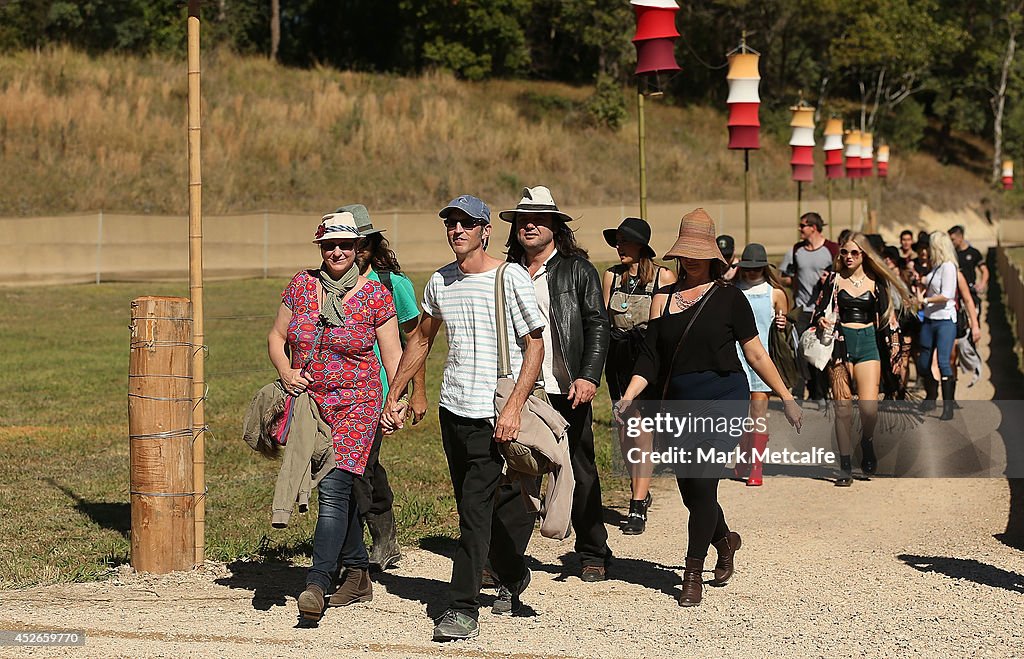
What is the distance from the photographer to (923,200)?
60938mm

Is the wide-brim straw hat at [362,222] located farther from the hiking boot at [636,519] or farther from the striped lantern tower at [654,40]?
the striped lantern tower at [654,40]

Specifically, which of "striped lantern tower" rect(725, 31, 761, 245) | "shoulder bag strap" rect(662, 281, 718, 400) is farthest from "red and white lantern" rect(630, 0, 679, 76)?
"shoulder bag strap" rect(662, 281, 718, 400)

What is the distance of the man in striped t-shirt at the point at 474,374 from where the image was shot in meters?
6.23

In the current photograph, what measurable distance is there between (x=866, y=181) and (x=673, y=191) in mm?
8910

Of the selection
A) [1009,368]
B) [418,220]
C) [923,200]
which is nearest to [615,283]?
[1009,368]

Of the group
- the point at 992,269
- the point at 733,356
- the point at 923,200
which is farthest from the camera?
the point at 923,200

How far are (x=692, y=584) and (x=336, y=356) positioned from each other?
6.64 ft

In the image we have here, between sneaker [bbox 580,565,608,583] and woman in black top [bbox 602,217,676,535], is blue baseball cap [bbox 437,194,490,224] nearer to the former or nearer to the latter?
sneaker [bbox 580,565,608,583]

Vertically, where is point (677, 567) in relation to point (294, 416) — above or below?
below

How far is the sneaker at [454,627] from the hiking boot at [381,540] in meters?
1.48

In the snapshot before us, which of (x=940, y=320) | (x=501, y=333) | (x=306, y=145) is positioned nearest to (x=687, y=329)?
(x=501, y=333)

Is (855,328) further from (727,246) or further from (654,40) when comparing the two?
(654,40)

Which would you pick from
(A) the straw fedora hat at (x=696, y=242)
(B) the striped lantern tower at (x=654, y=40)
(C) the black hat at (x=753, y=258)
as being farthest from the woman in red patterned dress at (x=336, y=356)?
(B) the striped lantern tower at (x=654, y=40)

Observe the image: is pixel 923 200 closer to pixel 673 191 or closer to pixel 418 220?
pixel 673 191
